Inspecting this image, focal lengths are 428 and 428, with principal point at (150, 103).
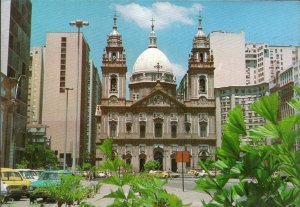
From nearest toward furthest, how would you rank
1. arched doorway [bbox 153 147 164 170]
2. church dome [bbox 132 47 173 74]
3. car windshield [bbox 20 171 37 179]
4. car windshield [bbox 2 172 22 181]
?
car windshield [bbox 2 172 22 181]
car windshield [bbox 20 171 37 179]
arched doorway [bbox 153 147 164 170]
church dome [bbox 132 47 173 74]

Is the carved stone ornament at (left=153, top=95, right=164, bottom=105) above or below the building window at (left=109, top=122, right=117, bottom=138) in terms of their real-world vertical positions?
above

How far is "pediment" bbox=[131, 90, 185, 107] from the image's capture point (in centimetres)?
3500

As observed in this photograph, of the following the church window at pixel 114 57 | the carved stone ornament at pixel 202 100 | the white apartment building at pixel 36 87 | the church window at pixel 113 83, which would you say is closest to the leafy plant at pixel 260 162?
the white apartment building at pixel 36 87

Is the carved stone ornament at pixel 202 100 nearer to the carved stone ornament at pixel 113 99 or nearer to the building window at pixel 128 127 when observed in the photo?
the building window at pixel 128 127

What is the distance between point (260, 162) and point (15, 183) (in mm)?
8784

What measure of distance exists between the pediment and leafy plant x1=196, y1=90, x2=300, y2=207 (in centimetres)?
3394

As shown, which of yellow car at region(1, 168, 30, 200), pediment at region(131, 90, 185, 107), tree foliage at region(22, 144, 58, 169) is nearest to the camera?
yellow car at region(1, 168, 30, 200)

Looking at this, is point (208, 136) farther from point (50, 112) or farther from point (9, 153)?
point (9, 153)

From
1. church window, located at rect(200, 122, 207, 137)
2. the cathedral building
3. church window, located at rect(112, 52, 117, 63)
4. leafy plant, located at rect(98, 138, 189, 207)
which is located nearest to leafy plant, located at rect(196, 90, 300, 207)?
leafy plant, located at rect(98, 138, 189, 207)

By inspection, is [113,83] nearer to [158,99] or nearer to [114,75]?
[114,75]

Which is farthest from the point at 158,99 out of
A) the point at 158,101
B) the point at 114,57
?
the point at 114,57

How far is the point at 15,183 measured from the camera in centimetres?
896

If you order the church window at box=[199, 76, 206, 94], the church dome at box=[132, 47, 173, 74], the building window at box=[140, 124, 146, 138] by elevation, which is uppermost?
the church dome at box=[132, 47, 173, 74]

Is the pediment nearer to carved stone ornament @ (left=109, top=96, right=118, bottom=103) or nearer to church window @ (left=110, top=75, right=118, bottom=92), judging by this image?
carved stone ornament @ (left=109, top=96, right=118, bottom=103)
